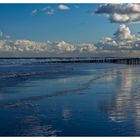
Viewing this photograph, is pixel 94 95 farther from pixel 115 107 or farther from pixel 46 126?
pixel 46 126

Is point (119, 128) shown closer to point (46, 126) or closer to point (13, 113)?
point (46, 126)

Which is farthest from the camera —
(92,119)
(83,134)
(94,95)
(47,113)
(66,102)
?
(94,95)

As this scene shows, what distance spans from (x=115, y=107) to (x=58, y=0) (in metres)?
4.57

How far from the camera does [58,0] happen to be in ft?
35.2

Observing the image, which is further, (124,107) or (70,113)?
(124,107)

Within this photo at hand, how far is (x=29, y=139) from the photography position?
9242 mm

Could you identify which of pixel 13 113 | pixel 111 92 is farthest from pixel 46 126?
pixel 111 92

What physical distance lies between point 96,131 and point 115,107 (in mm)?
3706

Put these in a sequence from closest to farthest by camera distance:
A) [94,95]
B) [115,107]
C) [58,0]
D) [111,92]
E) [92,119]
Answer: [58,0]
[92,119]
[115,107]
[94,95]
[111,92]

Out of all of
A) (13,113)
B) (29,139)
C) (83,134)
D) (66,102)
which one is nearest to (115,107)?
(66,102)

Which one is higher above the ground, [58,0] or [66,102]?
[58,0]

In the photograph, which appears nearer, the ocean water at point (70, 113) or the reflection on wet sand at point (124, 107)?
the ocean water at point (70, 113)

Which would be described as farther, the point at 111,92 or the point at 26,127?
A: the point at 111,92

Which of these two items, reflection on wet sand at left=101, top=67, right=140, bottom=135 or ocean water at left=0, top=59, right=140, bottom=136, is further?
reflection on wet sand at left=101, top=67, right=140, bottom=135
